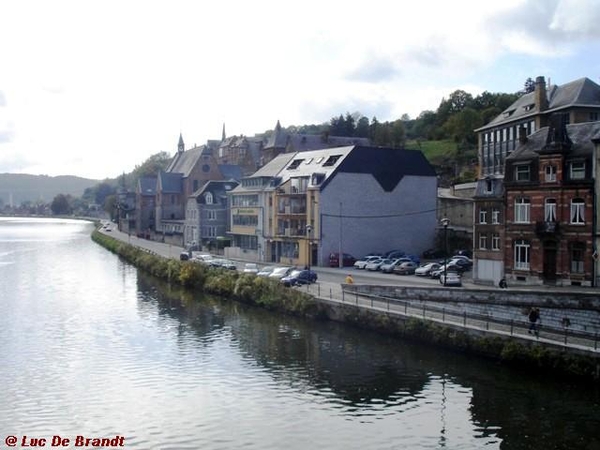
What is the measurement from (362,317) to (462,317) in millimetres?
5113

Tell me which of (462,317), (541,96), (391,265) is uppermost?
(541,96)

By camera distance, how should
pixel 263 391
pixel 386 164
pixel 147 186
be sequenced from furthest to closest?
pixel 147 186
pixel 386 164
pixel 263 391

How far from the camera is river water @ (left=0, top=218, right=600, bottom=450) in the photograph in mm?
20703

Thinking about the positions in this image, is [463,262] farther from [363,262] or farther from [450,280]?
[450,280]

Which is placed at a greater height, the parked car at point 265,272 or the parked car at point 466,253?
the parked car at point 466,253

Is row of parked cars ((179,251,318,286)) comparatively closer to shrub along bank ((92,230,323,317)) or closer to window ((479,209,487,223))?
shrub along bank ((92,230,323,317))

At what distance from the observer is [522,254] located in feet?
121

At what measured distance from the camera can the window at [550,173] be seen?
35.6 metres

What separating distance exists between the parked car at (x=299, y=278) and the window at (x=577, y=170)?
16350 mm

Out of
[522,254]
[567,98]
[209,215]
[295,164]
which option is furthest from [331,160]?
[209,215]

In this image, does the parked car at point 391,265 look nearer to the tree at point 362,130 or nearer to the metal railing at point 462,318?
the metal railing at point 462,318

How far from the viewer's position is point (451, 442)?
20.3 meters

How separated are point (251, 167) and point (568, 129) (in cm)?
8904

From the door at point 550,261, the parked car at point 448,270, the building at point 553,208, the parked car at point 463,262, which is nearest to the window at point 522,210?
the building at point 553,208
